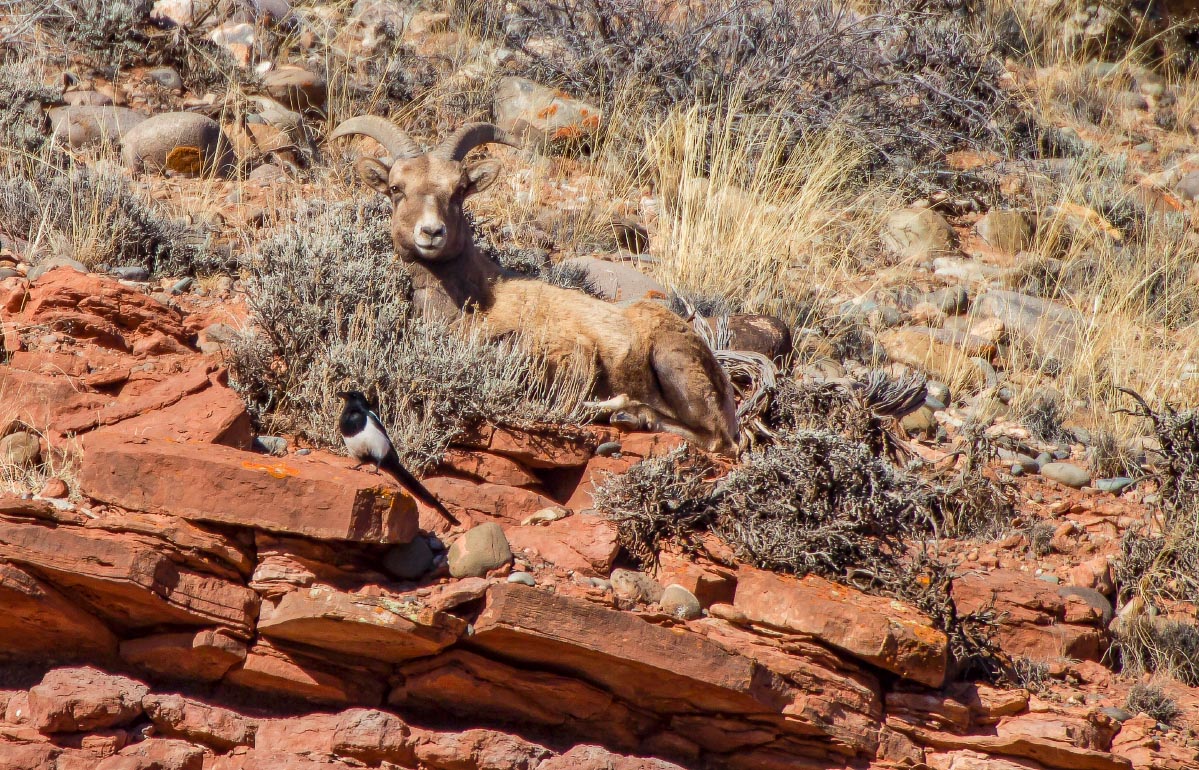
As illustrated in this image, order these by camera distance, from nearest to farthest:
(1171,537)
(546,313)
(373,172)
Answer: (1171,537) → (546,313) → (373,172)

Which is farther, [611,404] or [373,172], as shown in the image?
[373,172]

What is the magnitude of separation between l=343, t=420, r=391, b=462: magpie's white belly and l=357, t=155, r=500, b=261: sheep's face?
6.99 feet

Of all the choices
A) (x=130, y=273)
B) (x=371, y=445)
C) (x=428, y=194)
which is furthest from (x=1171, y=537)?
(x=130, y=273)

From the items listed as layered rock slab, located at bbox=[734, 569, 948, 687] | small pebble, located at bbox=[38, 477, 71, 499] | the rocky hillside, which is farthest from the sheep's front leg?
small pebble, located at bbox=[38, 477, 71, 499]

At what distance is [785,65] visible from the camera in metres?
11.3

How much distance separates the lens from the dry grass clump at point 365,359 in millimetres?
5645

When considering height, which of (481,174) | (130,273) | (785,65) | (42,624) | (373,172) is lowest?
(42,624)

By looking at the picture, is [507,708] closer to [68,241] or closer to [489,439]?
[489,439]

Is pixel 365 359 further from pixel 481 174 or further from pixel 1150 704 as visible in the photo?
pixel 1150 704

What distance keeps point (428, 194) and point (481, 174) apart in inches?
16.3

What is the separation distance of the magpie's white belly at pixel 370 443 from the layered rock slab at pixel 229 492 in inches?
21.4

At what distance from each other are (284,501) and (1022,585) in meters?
3.68

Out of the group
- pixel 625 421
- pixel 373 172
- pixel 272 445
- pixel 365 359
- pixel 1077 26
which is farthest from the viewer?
pixel 1077 26

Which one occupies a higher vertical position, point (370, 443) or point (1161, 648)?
point (370, 443)
